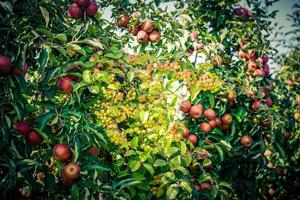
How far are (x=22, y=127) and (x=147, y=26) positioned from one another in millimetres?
1371

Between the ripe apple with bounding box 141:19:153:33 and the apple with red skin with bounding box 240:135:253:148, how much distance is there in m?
1.53

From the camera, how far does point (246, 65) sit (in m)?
3.49

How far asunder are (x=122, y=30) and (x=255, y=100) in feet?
5.03

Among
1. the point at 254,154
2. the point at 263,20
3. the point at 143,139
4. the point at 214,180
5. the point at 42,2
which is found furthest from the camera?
the point at 263,20

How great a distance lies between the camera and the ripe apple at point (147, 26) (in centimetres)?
270

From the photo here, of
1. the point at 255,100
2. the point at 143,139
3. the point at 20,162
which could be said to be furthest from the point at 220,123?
the point at 20,162

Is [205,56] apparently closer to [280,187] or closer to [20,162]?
[20,162]

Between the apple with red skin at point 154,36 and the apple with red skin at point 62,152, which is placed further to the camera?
the apple with red skin at point 154,36

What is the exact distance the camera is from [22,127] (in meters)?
1.90

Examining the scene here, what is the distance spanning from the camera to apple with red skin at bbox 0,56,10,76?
1.73 meters

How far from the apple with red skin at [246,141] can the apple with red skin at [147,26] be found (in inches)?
60.1

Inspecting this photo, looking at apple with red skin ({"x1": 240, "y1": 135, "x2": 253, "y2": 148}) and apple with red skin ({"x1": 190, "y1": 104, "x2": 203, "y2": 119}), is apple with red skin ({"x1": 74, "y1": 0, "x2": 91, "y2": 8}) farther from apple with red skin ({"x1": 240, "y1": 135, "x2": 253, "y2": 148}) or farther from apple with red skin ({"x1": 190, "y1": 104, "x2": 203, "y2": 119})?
apple with red skin ({"x1": 240, "y1": 135, "x2": 253, "y2": 148})

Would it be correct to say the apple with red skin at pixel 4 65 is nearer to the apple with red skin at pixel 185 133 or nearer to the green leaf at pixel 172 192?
the green leaf at pixel 172 192

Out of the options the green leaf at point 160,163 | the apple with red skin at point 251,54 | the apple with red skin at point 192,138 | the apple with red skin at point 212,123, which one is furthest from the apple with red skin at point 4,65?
the apple with red skin at point 251,54
